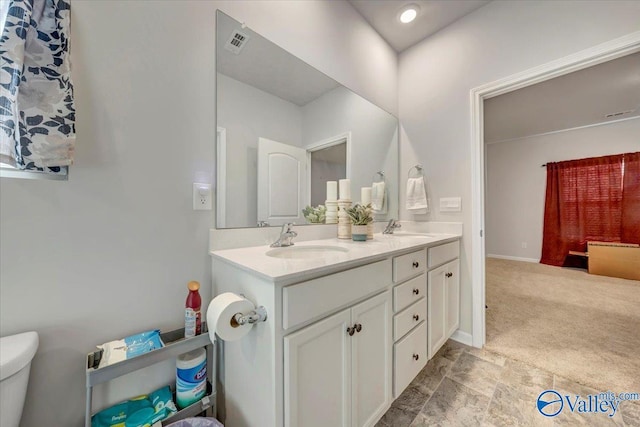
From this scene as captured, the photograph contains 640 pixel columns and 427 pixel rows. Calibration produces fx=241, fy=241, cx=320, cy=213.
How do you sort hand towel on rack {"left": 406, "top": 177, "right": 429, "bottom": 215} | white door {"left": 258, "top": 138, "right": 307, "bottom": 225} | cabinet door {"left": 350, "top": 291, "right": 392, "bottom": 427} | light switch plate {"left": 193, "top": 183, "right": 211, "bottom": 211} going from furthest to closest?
hand towel on rack {"left": 406, "top": 177, "right": 429, "bottom": 215}, white door {"left": 258, "top": 138, "right": 307, "bottom": 225}, light switch plate {"left": 193, "top": 183, "right": 211, "bottom": 211}, cabinet door {"left": 350, "top": 291, "right": 392, "bottom": 427}

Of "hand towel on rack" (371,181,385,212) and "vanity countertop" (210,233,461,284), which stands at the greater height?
"hand towel on rack" (371,181,385,212)

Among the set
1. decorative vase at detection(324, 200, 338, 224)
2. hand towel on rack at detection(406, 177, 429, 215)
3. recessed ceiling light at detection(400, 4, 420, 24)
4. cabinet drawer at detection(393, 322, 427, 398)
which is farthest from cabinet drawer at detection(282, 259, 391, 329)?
recessed ceiling light at detection(400, 4, 420, 24)

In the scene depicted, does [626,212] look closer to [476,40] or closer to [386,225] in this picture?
[476,40]

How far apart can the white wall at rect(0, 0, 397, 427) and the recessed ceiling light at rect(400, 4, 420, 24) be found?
132 cm

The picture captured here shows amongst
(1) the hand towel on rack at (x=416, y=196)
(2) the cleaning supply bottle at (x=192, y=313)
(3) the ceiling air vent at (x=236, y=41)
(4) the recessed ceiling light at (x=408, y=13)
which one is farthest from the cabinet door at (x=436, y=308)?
(4) the recessed ceiling light at (x=408, y=13)

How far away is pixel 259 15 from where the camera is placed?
1.29 m

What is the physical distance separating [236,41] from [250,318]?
1.30 metres

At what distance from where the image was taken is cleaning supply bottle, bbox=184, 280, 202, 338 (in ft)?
3.14

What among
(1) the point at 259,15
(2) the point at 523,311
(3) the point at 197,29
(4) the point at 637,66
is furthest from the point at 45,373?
(4) the point at 637,66

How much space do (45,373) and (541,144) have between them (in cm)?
643

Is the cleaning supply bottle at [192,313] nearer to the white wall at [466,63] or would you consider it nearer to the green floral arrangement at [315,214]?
the green floral arrangement at [315,214]

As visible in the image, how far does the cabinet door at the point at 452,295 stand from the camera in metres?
1.68

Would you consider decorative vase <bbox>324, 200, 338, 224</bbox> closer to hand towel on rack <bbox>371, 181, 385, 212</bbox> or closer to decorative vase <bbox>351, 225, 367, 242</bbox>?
decorative vase <bbox>351, 225, 367, 242</bbox>

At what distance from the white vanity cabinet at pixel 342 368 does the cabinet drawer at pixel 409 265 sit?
121mm
